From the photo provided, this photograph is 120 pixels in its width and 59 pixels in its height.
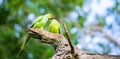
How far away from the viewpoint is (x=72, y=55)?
79 centimetres

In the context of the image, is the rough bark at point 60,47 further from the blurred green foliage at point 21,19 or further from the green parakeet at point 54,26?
the blurred green foliage at point 21,19

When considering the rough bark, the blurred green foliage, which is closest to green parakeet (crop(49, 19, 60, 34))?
the rough bark

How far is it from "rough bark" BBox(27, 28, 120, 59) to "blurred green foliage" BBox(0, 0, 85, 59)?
7.46 feet

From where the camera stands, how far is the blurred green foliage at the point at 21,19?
3.28 m

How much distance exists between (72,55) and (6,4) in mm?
2785

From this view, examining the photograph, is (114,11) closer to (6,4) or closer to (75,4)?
(75,4)

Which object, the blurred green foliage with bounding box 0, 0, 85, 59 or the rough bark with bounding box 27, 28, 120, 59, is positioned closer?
the rough bark with bounding box 27, 28, 120, 59

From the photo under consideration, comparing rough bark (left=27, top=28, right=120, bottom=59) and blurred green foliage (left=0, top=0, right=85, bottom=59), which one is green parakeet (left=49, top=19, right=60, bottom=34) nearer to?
rough bark (left=27, top=28, right=120, bottom=59)

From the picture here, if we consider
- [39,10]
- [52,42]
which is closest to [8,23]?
[39,10]

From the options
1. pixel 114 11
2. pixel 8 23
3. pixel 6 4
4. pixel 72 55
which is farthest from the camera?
pixel 8 23

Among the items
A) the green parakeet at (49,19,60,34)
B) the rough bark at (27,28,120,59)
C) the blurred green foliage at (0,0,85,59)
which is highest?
the green parakeet at (49,19,60,34)

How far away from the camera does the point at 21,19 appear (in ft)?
12.3

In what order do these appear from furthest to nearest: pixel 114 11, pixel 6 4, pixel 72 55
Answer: pixel 6 4 < pixel 114 11 < pixel 72 55

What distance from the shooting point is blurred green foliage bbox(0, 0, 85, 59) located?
3.28 metres
